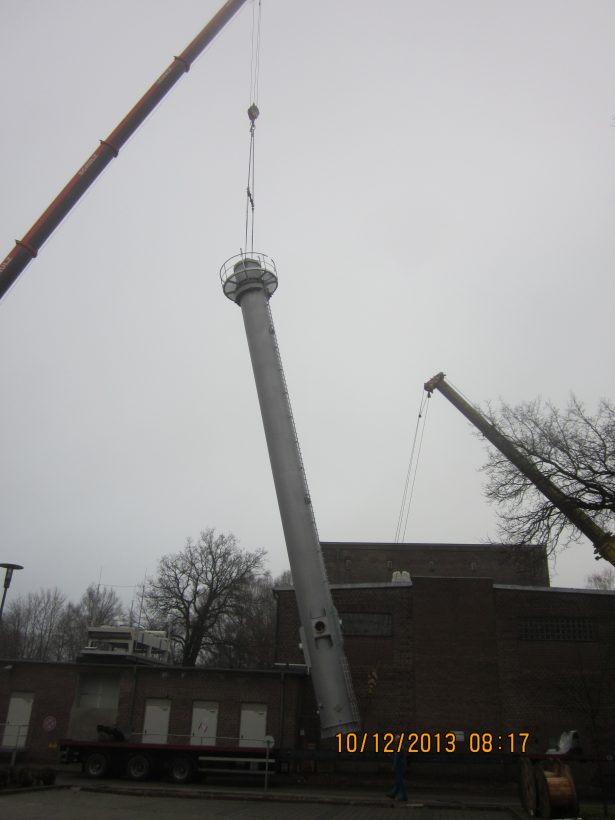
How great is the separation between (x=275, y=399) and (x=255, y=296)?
131 inches

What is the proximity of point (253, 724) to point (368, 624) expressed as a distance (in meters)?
5.80

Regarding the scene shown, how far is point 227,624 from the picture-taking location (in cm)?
5197

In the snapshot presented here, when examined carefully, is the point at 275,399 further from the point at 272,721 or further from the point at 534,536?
the point at 272,721

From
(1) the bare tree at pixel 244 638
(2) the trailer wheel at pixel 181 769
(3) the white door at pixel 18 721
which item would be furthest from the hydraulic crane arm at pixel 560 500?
(1) the bare tree at pixel 244 638

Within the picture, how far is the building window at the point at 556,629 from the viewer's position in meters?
25.7

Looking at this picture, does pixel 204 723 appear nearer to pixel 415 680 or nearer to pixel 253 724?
pixel 253 724

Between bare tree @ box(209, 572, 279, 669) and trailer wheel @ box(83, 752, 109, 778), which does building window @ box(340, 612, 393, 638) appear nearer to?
trailer wheel @ box(83, 752, 109, 778)

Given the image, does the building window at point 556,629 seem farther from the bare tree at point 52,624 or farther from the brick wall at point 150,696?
the bare tree at point 52,624

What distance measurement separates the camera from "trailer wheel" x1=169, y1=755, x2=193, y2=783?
21500 mm

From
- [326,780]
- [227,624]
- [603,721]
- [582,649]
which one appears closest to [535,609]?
[582,649]

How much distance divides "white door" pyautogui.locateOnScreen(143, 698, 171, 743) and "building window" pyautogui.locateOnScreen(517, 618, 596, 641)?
45.3ft

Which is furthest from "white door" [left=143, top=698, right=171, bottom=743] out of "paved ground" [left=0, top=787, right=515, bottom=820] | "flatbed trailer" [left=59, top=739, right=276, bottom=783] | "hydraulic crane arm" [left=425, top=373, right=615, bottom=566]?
"hydraulic crane arm" [left=425, top=373, right=615, bottom=566]

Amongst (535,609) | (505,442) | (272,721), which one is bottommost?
(272,721)

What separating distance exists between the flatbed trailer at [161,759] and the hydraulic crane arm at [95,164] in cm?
1590
